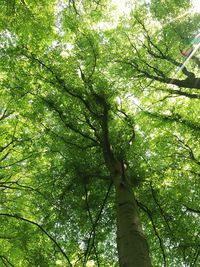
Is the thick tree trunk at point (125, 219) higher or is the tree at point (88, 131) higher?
the tree at point (88, 131)

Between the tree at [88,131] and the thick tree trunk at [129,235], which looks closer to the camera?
the thick tree trunk at [129,235]

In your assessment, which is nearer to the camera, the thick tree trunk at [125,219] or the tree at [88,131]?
the thick tree trunk at [125,219]

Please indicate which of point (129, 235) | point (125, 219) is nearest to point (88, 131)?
point (125, 219)

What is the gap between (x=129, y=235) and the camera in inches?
143

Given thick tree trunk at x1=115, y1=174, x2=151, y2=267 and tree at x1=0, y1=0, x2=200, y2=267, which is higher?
tree at x1=0, y1=0, x2=200, y2=267

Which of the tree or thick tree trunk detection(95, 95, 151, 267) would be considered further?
the tree

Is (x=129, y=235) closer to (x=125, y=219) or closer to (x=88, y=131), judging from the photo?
(x=125, y=219)

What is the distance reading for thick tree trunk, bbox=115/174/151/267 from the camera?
3225mm

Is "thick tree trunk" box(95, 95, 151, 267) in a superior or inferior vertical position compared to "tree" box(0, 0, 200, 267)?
inferior

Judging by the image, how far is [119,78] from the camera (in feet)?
25.3

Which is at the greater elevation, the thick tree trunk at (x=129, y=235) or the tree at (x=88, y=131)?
the tree at (x=88, y=131)

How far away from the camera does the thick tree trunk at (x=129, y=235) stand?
10.6ft

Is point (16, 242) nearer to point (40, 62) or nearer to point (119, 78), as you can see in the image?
point (40, 62)

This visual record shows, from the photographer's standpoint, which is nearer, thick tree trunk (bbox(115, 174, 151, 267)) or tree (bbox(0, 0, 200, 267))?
thick tree trunk (bbox(115, 174, 151, 267))
